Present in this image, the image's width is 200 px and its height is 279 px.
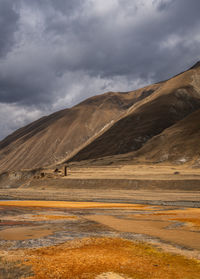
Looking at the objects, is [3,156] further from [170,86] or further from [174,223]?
[174,223]

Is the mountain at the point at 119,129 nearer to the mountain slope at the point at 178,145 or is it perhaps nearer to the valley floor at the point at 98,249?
the mountain slope at the point at 178,145

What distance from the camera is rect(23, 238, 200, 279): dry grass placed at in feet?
23.3

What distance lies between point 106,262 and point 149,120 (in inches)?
3428

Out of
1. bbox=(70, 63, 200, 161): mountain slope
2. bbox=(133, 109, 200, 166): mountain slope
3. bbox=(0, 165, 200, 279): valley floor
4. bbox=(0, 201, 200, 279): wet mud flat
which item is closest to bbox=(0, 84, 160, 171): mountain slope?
bbox=(70, 63, 200, 161): mountain slope

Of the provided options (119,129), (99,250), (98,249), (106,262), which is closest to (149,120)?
(119,129)

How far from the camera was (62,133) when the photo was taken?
150 metres

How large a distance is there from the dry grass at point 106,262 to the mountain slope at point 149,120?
73212mm

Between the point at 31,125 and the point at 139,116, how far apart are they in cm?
11284

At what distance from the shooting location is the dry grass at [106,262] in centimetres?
712

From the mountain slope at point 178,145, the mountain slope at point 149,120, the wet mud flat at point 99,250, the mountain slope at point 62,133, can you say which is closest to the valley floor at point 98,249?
the wet mud flat at point 99,250

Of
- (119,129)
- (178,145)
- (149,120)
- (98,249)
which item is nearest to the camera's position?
(98,249)

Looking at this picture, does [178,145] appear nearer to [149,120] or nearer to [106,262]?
[149,120]

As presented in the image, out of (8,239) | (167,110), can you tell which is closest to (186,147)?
(167,110)

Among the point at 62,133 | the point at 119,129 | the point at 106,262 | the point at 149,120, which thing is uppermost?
the point at 62,133
